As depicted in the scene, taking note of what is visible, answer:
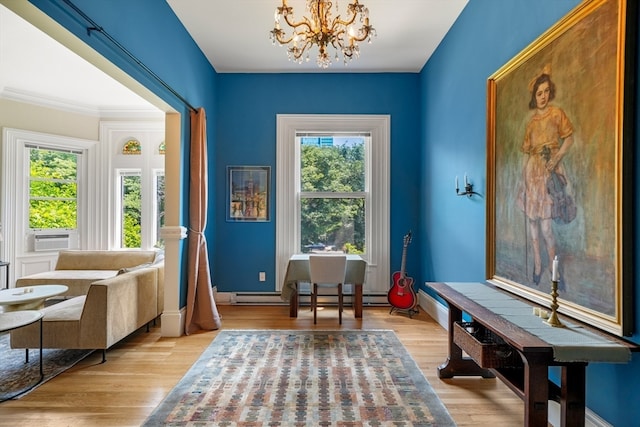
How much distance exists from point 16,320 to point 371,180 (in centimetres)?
364

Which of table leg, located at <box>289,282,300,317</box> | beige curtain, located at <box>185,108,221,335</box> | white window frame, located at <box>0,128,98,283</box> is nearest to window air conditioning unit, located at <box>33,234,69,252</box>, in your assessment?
white window frame, located at <box>0,128,98,283</box>

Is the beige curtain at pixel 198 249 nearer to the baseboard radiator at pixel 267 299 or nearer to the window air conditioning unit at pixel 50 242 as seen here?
the baseboard radiator at pixel 267 299

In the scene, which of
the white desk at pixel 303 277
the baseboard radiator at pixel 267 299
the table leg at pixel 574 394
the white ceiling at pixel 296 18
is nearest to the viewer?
the table leg at pixel 574 394

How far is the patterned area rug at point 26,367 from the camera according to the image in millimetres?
2256

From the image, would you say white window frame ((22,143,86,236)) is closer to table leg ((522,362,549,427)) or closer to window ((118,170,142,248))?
window ((118,170,142,248))

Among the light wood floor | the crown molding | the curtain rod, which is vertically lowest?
the light wood floor

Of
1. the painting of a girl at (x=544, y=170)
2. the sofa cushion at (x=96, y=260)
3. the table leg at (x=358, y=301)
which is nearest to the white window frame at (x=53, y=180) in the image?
the sofa cushion at (x=96, y=260)

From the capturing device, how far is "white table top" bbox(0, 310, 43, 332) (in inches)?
81.3

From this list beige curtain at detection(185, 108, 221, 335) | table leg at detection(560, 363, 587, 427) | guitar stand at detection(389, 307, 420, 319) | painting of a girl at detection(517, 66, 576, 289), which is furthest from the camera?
guitar stand at detection(389, 307, 420, 319)

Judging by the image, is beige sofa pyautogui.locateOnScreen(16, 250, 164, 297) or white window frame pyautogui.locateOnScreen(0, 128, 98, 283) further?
white window frame pyautogui.locateOnScreen(0, 128, 98, 283)

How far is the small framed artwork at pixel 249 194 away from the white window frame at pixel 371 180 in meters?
0.17

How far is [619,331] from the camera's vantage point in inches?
54.1

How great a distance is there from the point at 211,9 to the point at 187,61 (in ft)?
2.02

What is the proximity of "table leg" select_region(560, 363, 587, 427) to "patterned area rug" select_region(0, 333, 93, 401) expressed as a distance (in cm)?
310
